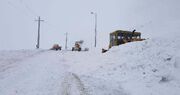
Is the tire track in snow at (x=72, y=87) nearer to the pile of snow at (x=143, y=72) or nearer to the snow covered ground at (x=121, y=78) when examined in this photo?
the snow covered ground at (x=121, y=78)

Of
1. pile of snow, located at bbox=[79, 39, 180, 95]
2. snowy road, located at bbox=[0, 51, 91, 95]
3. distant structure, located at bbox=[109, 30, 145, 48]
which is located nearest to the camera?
snowy road, located at bbox=[0, 51, 91, 95]

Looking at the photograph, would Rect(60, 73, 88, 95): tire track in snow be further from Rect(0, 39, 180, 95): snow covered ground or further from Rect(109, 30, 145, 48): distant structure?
Rect(109, 30, 145, 48): distant structure

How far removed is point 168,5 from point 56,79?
5443 inches

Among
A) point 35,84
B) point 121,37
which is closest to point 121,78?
point 35,84

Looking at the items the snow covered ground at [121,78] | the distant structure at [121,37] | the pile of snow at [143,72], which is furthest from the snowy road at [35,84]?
the distant structure at [121,37]

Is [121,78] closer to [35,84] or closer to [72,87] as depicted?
[72,87]

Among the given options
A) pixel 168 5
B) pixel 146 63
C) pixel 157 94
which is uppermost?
pixel 168 5

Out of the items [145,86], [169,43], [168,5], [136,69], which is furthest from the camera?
[168,5]

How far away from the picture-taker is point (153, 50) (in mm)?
22969

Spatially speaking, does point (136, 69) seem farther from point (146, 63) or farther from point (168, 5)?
point (168, 5)

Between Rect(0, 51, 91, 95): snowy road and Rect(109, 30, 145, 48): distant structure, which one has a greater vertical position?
Rect(109, 30, 145, 48): distant structure

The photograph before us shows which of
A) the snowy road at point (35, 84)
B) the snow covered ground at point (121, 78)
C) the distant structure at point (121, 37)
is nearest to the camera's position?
the snowy road at point (35, 84)

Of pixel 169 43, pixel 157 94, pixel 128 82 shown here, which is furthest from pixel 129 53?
pixel 157 94

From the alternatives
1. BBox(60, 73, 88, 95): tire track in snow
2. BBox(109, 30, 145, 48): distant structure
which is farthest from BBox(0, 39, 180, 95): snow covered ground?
BBox(109, 30, 145, 48): distant structure
